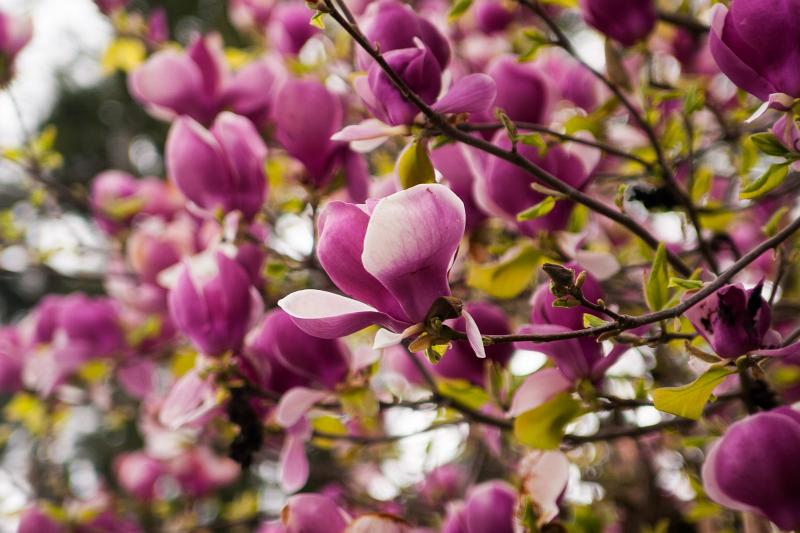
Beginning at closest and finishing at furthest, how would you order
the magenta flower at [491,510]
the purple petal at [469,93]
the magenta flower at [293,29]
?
the purple petal at [469,93], the magenta flower at [491,510], the magenta flower at [293,29]

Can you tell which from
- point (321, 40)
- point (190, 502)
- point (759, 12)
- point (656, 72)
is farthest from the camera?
point (190, 502)

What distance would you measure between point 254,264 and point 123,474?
0.76 metres

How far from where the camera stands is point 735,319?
1.29ft

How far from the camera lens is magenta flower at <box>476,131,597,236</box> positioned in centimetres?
53

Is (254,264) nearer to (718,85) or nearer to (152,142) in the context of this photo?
(718,85)

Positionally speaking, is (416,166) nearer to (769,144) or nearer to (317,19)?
(317,19)

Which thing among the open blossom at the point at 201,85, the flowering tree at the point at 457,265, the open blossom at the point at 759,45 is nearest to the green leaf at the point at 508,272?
the flowering tree at the point at 457,265

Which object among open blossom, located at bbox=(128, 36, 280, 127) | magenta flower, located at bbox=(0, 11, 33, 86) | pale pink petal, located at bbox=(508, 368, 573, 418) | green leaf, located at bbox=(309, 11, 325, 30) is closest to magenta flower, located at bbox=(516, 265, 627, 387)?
pale pink petal, located at bbox=(508, 368, 573, 418)

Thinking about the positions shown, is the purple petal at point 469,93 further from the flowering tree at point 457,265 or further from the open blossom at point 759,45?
the open blossom at point 759,45

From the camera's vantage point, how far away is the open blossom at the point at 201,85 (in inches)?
29.3

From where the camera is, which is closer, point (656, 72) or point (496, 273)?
point (496, 273)

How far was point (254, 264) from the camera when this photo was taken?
2.20 ft

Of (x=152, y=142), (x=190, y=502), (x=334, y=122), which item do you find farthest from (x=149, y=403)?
(x=152, y=142)

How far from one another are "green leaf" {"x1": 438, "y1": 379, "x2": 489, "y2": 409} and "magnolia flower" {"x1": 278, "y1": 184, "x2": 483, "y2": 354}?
21 centimetres
